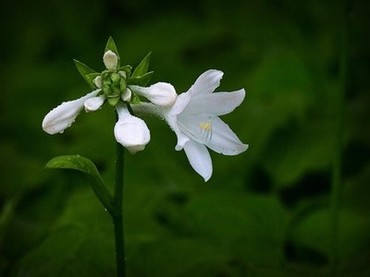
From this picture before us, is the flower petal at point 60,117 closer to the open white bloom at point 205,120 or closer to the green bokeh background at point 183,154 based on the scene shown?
the open white bloom at point 205,120

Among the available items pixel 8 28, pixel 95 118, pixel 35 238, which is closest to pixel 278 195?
pixel 95 118

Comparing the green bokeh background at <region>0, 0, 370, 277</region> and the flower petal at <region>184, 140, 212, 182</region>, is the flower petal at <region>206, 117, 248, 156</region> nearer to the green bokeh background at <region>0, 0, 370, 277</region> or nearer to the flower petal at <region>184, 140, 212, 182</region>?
the flower petal at <region>184, 140, 212, 182</region>

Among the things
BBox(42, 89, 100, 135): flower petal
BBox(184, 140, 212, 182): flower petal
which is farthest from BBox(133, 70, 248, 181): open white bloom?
BBox(42, 89, 100, 135): flower petal

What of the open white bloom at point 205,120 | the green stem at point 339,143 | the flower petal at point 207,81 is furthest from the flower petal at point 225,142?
the green stem at point 339,143

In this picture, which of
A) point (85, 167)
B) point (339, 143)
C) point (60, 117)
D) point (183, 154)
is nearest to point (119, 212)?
point (85, 167)

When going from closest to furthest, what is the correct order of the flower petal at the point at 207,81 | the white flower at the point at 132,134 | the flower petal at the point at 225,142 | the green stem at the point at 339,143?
the white flower at the point at 132,134, the flower petal at the point at 207,81, the flower petal at the point at 225,142, the green stem at the point at 339,143

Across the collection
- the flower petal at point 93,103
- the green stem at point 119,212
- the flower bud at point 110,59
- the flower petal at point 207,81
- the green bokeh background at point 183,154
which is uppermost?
the green bokeh background at point 183,154

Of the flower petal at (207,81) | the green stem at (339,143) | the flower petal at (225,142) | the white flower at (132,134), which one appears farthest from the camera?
the green stem at (339,143)
